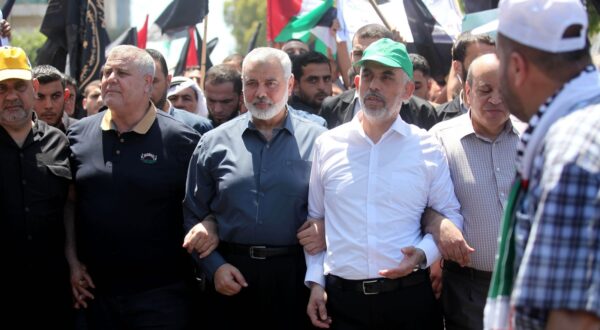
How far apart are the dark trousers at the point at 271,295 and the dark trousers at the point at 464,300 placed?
83 centimetres

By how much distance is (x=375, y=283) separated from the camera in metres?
4.48

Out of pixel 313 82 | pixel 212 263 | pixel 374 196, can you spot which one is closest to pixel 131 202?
pixel 212 263

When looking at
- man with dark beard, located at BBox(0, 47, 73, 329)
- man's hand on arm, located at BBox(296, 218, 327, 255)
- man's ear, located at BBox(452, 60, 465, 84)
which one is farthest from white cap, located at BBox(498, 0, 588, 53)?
man's ear, located at BBox(452, 60, 465, 84)

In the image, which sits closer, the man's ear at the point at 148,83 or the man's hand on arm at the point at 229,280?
the man's hand on arm at the point at 229,280

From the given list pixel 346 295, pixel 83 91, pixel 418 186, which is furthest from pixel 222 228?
pixel 83 91

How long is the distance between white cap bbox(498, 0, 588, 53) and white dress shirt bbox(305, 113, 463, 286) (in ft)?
6.76

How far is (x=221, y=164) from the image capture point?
194 inches

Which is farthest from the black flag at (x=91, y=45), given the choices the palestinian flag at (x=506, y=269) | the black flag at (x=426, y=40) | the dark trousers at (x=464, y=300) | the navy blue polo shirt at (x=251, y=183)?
the palestinian flag at (x=506, y=269)

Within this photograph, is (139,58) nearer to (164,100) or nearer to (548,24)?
(164,100)

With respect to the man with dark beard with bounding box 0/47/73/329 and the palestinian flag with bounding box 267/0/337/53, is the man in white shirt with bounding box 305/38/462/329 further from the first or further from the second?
the palestinian flag with bounding box 267/0/337/53

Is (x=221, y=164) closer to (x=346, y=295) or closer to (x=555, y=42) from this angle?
(x=346, y=295)

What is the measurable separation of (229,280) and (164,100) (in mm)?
2354

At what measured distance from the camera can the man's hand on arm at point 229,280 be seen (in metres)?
4.78

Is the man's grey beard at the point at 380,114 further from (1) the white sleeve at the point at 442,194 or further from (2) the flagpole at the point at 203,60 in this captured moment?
(2) the flagpole at the point at 203,60
